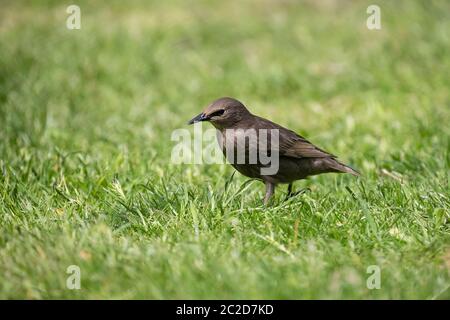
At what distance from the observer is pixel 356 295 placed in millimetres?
3545

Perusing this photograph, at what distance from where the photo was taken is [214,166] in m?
6.06

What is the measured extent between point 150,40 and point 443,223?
20.5ft

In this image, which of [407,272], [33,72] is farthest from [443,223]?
[33,72]

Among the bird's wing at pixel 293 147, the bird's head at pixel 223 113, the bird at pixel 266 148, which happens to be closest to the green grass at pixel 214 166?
the bird at pixel 266 148

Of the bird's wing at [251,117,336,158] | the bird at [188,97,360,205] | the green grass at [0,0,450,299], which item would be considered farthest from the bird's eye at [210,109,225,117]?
the green grass at [0,0,450,299]

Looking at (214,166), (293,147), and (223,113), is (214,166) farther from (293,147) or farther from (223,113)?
(293,147)

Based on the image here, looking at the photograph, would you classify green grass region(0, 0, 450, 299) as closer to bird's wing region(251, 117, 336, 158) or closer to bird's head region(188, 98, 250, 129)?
bird's wing region(251, 117, 336, 158)

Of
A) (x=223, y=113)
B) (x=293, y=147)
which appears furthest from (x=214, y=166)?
(x=293, y=147)

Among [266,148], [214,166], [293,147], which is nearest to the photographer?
[266,148]

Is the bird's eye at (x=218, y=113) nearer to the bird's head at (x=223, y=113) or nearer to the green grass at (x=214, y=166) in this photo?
the bird's head at (x=223, y=113)

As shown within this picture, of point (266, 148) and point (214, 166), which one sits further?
point (214, 166)

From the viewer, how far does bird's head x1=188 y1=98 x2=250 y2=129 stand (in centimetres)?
528

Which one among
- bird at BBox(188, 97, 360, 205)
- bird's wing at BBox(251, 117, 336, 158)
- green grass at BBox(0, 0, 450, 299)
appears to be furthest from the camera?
bird's wing at BBox(251, 117, 336, 158)

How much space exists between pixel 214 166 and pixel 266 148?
3.34ft
